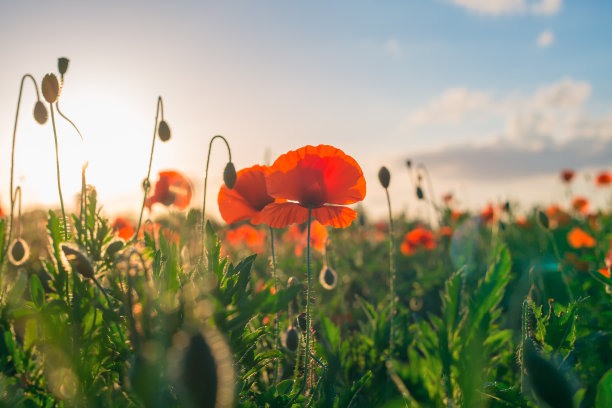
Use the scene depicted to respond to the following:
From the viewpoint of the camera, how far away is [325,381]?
1329 millimetres

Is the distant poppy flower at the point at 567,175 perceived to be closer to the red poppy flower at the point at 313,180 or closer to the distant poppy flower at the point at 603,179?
the distant poppy flower at the point at 603,179

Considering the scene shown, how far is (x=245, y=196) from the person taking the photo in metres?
1.95

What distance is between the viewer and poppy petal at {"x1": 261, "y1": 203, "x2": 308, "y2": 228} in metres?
1.74

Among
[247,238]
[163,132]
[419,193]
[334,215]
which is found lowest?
[247,238]

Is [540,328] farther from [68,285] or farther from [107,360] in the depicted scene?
[68,285]

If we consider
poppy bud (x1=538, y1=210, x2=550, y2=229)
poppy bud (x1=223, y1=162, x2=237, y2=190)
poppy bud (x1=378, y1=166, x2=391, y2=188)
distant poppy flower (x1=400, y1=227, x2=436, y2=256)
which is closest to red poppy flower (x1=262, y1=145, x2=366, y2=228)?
poppy bud (x1=223, y1=162, x2=237, y2=190)

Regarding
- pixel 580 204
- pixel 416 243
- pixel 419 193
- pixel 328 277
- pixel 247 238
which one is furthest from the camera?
pixel 580 204

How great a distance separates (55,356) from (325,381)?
75 cm

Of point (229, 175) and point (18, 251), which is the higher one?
point (229, 175)

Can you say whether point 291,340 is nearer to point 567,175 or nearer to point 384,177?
point 384,177

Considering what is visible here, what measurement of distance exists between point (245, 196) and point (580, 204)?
22.7 feet

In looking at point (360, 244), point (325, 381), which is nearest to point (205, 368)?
point (325, 381)

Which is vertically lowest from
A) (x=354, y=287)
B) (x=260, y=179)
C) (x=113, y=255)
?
(x=354, y=287)

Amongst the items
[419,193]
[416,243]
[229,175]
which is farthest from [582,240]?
[229,175]
